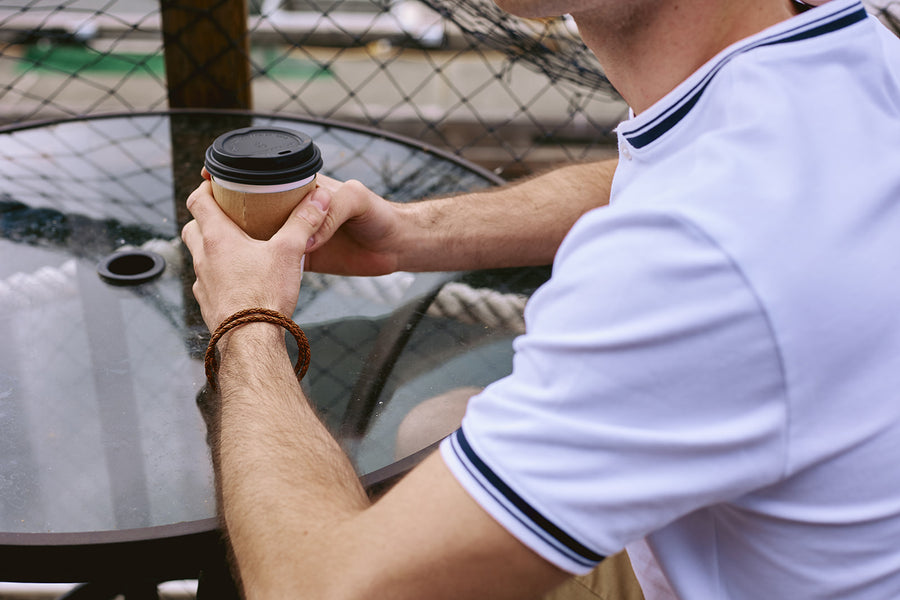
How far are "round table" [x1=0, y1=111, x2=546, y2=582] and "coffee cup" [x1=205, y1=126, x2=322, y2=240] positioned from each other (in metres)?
0.17

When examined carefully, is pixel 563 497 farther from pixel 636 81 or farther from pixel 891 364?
pixel 636 81

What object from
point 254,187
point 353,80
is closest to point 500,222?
point 254,187

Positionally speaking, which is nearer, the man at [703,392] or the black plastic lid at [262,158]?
the man at [703,392]

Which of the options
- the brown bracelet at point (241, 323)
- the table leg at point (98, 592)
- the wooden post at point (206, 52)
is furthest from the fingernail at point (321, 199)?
the wooden post at point (206, 52)

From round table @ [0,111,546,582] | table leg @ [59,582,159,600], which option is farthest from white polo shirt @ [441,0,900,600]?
table leg @ [59,582,159,600]

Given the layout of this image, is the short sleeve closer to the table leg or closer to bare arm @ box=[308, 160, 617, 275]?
bare arm @ box=[308, 160, 617, 275]

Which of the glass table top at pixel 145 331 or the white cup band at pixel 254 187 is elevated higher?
the white cup band at pixel 254 187

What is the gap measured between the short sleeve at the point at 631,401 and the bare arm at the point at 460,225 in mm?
518

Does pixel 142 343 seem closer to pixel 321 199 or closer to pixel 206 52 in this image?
pixel 321 199

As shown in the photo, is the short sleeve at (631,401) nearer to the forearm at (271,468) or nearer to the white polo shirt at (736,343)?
the white polo shirt at (736,343)

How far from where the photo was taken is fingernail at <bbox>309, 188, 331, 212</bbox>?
96cm

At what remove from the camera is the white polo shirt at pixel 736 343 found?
0.52 m

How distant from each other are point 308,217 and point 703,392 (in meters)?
0.56

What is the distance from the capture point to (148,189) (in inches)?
51.4
